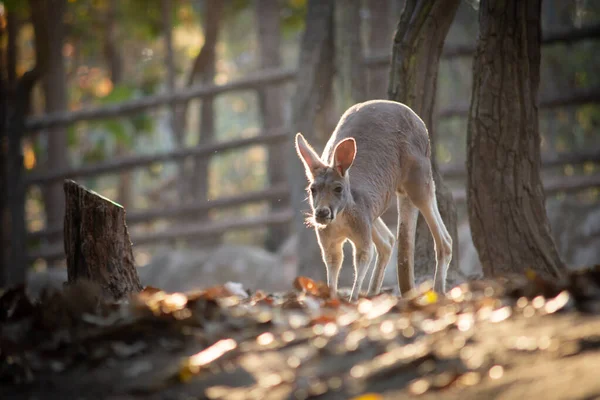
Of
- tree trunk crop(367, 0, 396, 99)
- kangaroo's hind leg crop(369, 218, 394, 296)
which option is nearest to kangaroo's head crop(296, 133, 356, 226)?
kangaroo's hind leg crop(369, 218, 394, 296)

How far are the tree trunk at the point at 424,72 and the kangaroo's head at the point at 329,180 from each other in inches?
51.5

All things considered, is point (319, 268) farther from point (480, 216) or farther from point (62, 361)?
point (62, 361)

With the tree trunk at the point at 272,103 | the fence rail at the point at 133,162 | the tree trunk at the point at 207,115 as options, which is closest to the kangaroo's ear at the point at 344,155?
the fence rail at the point at 133,162

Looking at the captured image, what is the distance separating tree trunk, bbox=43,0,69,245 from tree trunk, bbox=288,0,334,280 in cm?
608

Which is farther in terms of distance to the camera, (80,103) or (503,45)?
(80,103)

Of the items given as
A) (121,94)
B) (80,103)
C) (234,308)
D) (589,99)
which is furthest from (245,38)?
(234,308)

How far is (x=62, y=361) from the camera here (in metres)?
4.62

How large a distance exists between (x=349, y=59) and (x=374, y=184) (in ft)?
15.1

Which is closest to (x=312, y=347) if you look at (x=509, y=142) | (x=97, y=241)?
(x=97, y=241)

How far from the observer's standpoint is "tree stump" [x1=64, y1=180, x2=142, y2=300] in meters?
6.59

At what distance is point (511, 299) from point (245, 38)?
3410cm

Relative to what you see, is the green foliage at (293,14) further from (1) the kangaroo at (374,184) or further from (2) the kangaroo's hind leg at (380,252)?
(1) the kangaroo at (374,184)

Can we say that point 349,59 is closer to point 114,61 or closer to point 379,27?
point 379,27

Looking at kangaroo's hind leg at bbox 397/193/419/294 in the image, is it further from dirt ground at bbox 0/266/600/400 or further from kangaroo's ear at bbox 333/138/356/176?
dirt ground at bbox 0/266/600/400
